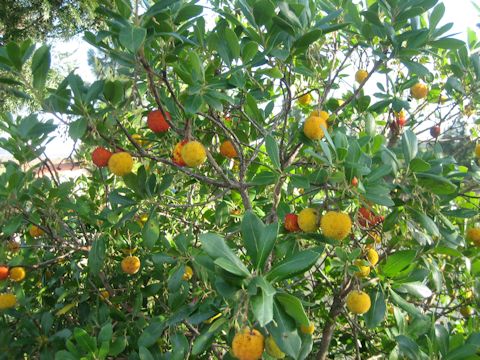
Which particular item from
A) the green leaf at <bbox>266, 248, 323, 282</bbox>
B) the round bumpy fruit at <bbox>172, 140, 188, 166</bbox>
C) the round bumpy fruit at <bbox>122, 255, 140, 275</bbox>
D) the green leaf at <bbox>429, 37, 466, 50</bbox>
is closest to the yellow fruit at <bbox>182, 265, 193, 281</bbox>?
the round bumpy fruit at <bbox>122, 255, 140, 275</bbox>

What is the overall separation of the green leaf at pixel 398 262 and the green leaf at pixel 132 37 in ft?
2.59

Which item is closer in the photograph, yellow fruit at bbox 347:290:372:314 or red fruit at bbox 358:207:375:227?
yellow fruit at bbox 347:290:372:314

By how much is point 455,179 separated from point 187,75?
763 millimetres

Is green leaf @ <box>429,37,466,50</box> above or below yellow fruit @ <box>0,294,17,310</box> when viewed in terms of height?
above

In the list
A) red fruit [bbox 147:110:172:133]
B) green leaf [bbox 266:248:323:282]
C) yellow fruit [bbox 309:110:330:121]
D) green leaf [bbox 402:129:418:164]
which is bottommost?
green leaf [bbox 266:248:323:282]

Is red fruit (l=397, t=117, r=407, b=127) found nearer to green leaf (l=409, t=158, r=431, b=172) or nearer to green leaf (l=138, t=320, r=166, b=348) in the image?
green leaf (l=409, t=158, r=431, b=172)

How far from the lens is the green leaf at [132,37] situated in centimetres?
102

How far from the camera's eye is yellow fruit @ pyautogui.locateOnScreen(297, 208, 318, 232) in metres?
1.11

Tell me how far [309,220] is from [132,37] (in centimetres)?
57

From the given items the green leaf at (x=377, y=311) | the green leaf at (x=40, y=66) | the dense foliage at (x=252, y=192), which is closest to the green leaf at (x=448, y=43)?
the dense foliage at (x=252, y=192)

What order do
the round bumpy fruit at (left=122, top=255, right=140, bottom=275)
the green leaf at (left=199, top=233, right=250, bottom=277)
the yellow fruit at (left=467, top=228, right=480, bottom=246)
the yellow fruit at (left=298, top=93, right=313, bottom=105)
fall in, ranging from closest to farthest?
the green leaf at (left=199, top=233, right=250, bottom=277) → the yellow fruit at (left=467, top=228, right=480, bottom=246) → the round bumpy fruit at (left=122, top=255, right=140, bottom=275) → the yellow fruit at (left=298, top=93, right=313, bottom=105)

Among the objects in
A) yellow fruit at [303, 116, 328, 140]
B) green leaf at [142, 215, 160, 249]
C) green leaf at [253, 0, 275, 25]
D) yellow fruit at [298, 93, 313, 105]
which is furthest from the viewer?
yellow fruit at [298, 93, 313, 105]

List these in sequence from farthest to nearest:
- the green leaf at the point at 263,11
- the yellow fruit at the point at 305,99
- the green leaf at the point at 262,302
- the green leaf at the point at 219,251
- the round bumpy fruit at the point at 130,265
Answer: the yellow fruit at the point at 305,99 → the round bumpy fruit at the point at 130,265 → the green leaf at the point at 263,11 → the green leaf at the point at 219,251 → the green leaf at the point at 262,302

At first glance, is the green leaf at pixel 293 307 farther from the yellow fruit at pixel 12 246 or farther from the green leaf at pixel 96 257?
the yellow fruit at pixel 12 246
